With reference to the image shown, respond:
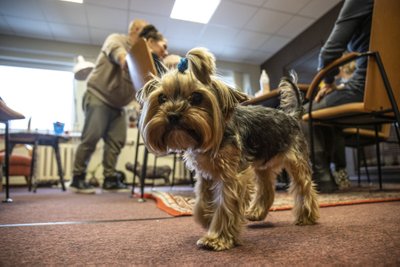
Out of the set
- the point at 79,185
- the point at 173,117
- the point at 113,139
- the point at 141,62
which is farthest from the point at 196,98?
the point at 79,185

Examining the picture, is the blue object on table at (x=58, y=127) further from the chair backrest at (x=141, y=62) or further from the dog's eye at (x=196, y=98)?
the dog's eye at (x=196, y=98)

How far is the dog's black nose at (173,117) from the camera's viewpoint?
912 millimetres

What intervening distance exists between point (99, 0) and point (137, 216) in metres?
4.09

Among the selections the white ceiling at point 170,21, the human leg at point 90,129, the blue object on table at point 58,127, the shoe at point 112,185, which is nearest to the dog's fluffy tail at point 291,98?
the human leg at point 90,129

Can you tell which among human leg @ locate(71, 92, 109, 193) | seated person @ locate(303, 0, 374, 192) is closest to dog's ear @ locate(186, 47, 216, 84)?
seated person @ locate(303, 0, 374, 192)

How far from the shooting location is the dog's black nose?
0.91 meters

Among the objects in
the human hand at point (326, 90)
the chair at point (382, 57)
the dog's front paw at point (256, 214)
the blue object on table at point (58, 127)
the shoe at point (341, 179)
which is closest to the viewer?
the dog's front paw at point (256, 214)

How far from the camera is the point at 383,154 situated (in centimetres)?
397

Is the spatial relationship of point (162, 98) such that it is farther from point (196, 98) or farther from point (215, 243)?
point (215, 243)

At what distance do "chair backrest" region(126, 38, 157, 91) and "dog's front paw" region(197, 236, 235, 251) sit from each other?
48.5 inches

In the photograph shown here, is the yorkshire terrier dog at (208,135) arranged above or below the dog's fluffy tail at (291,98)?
below

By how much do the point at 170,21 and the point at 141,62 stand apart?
11.4 ft

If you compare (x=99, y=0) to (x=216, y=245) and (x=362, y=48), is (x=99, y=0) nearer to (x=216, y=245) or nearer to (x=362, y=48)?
(x=362, y=48)

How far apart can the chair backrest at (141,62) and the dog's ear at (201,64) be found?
0.99m
